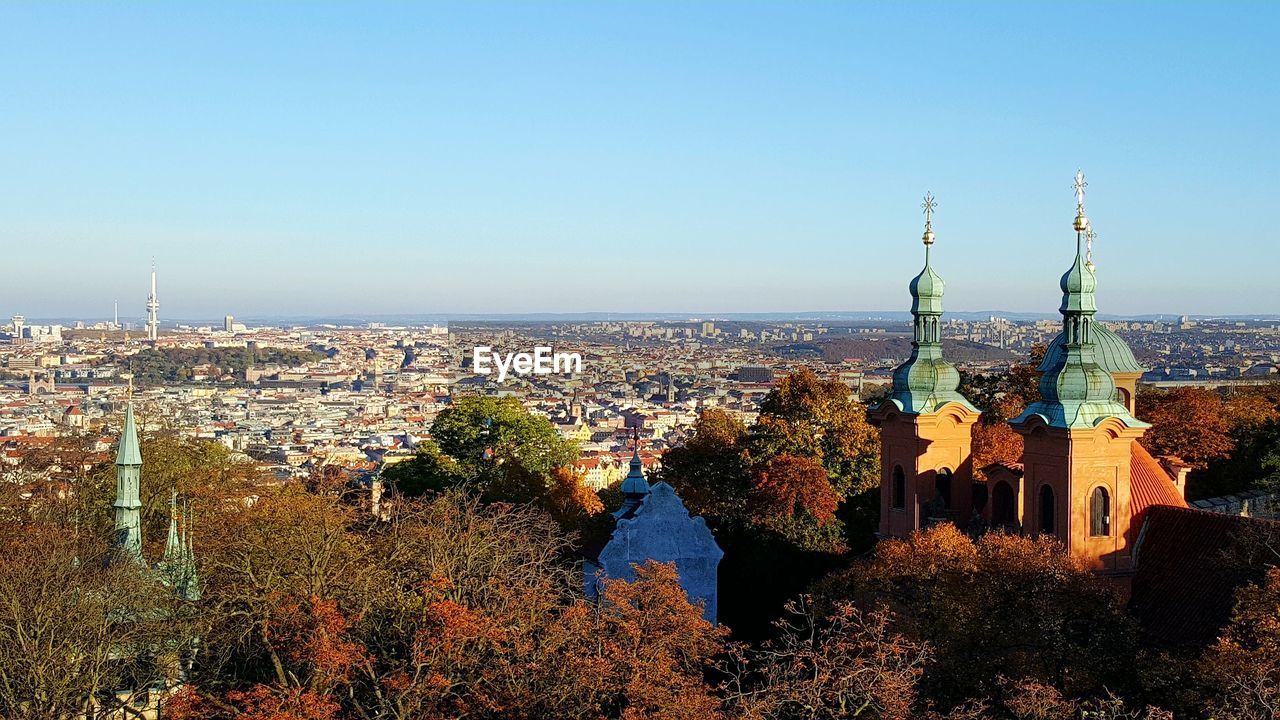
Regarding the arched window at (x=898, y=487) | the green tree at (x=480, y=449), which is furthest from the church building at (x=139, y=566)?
the green tree at (x=480, y=449)

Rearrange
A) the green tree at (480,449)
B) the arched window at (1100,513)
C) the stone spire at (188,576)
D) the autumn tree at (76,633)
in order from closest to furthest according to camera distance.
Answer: the autumn tree at (76,633), the stone spire at (188,576), the arched window at (1100,513), the green tree at (480,449)

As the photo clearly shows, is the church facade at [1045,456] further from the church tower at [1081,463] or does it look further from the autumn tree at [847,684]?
the autumn tree at [847,684]

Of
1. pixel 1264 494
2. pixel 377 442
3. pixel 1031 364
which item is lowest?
pixel 377 442

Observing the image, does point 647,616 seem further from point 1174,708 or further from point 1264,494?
point 1264,494

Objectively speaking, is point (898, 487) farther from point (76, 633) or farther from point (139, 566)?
point (76, 633)

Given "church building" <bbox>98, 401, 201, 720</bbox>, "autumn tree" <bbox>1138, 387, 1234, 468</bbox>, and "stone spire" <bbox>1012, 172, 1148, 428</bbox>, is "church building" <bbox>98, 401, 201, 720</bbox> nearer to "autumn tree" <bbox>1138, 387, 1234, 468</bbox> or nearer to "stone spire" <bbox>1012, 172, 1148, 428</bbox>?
"stone spire" <bbox>1012, 172, 1148, 428</bbox>

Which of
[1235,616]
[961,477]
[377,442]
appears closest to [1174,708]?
[1235,616]

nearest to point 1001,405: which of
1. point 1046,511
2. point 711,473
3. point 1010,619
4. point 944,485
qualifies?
point 944,485

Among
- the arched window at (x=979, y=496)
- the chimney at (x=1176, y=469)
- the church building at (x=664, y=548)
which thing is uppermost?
the chimney at (x=1176, y=469)
